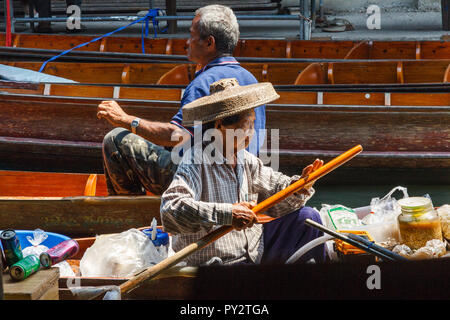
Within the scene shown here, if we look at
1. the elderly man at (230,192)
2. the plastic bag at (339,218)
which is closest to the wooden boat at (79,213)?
the plastic bag at (339,218)

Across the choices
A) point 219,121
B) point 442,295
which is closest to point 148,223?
point 219,121

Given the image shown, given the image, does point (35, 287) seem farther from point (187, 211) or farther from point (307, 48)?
point (307, 48)

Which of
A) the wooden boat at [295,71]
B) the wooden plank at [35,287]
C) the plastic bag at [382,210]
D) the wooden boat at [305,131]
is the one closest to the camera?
the wooden plank at [35,287]

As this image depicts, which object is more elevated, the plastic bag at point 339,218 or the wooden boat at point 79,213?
the plastic bag at point 339,218

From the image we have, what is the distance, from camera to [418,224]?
2.85m

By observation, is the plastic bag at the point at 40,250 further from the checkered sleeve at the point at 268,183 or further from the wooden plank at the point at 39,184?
the wooden plank at the point at 39,184

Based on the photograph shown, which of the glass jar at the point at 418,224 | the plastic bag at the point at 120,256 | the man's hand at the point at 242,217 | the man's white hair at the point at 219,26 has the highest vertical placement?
the man's white hair at the point at 219,26

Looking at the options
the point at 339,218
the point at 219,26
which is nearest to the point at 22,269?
the point at 219,26

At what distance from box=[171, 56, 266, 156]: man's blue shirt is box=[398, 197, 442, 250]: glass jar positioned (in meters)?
0.77

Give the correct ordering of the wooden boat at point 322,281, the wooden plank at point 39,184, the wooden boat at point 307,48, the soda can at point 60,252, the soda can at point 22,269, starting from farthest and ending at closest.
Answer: the wooden boat at point 307,48, the wooden plank at point 39,184, the soda can at point 60,252, the wooden boat at point 322,281, the soda can at point 22,269

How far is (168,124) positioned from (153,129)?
0.08 metres

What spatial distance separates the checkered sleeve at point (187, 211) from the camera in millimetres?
2320

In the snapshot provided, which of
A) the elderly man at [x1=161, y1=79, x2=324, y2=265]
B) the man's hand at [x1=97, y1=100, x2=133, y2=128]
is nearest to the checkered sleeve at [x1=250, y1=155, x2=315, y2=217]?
the elderly man at [x1=161, y1=79, x2=324, y2=265]
